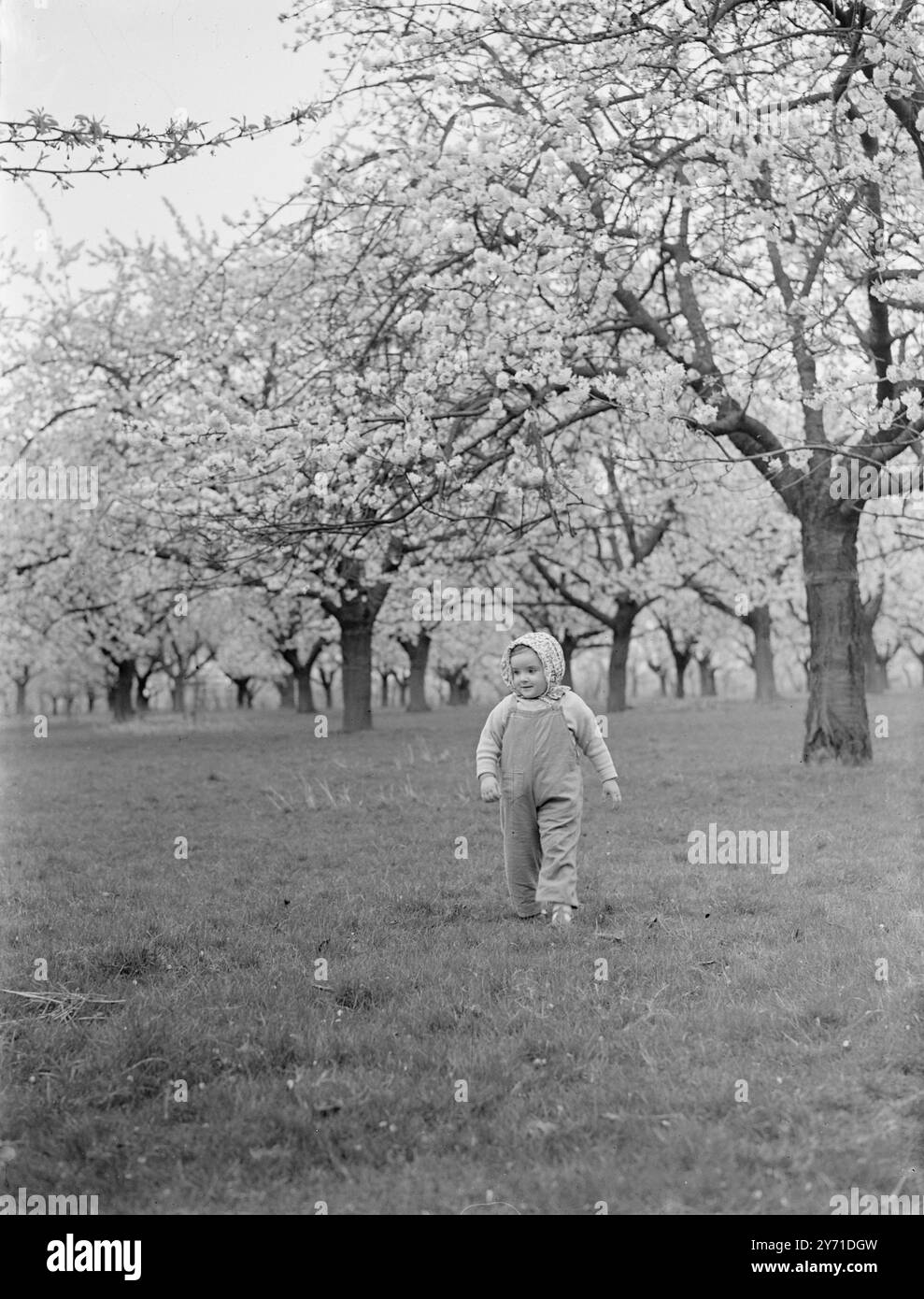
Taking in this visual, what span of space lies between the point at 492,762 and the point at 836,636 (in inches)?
336

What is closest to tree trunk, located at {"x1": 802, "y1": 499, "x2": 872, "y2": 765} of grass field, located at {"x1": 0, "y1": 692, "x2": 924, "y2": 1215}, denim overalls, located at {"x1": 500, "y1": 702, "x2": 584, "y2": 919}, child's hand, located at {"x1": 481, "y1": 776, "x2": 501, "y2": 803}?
grass field, located at {"x1": 0, "y1": 692, "x2": 924, "y2": 1215}

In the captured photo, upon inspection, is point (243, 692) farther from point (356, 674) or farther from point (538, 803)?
point (538, 803)

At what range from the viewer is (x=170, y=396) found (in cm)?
2130

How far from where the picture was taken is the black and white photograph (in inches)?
159

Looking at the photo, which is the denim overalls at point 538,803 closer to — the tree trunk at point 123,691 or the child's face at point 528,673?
the child's face at point 528,673

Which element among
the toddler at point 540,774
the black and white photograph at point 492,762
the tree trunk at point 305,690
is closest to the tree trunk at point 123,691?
the tree trunk at point 305,690

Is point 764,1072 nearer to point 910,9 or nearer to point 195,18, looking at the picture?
point 195,18

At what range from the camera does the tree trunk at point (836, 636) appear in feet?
48.0

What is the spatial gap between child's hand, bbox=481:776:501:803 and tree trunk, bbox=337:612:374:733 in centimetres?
1890

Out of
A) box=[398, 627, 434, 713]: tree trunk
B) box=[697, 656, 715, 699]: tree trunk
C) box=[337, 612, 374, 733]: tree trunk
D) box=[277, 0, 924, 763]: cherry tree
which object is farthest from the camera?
box=[697, 656, 715, 699]: tree trunk

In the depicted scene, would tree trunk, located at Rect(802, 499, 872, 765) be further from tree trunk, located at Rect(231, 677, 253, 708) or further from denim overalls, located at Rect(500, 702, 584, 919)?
tree trunk, located at Rect(231, 677, 253, 708)

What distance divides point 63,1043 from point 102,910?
2.71m

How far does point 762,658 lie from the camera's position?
35.5 m

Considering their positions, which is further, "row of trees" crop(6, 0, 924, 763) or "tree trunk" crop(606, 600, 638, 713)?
"tree trunk" crop(606, 600, 638, 713)
